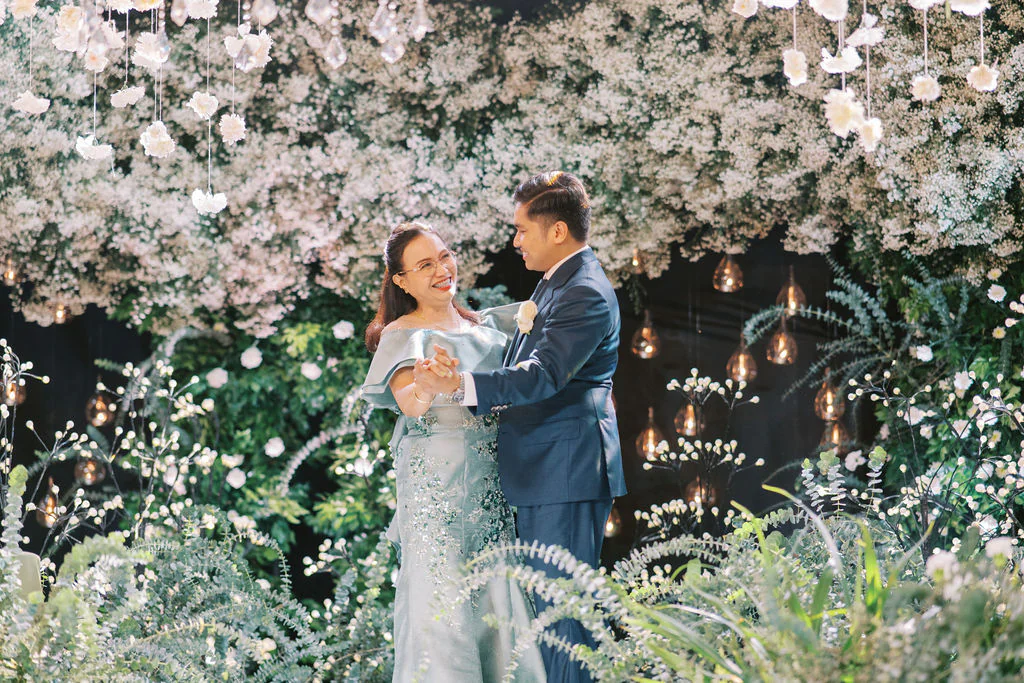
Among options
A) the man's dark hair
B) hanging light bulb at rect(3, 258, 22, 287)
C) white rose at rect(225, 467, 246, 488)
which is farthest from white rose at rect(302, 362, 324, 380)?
the man's dark hair

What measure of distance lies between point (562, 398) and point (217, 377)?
6.84 feet

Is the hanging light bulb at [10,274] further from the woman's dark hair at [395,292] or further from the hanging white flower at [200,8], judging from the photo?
the woman's dark hair at [395,292]

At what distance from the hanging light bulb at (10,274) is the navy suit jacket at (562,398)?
2447 millimetres

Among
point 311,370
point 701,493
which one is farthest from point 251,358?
point 701,493

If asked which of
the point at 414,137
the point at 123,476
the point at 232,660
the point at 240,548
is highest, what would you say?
the point at 414,137

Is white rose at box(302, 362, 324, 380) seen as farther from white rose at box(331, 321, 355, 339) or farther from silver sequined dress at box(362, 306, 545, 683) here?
silver sequined dress at box(362, 306, 545, 683)

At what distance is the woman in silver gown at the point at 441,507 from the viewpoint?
2936 millimetres

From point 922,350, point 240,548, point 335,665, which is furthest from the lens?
point 240,548

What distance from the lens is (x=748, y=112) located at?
402 centimetres

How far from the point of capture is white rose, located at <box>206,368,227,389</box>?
173 inches

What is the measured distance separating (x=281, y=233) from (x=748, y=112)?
6.59 feet

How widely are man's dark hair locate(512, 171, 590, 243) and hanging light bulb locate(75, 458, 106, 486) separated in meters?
2.34

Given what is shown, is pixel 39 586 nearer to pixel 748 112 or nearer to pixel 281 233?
pixel 281 233

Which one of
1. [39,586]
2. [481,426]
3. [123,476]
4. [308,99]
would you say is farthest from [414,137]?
[39,586]
